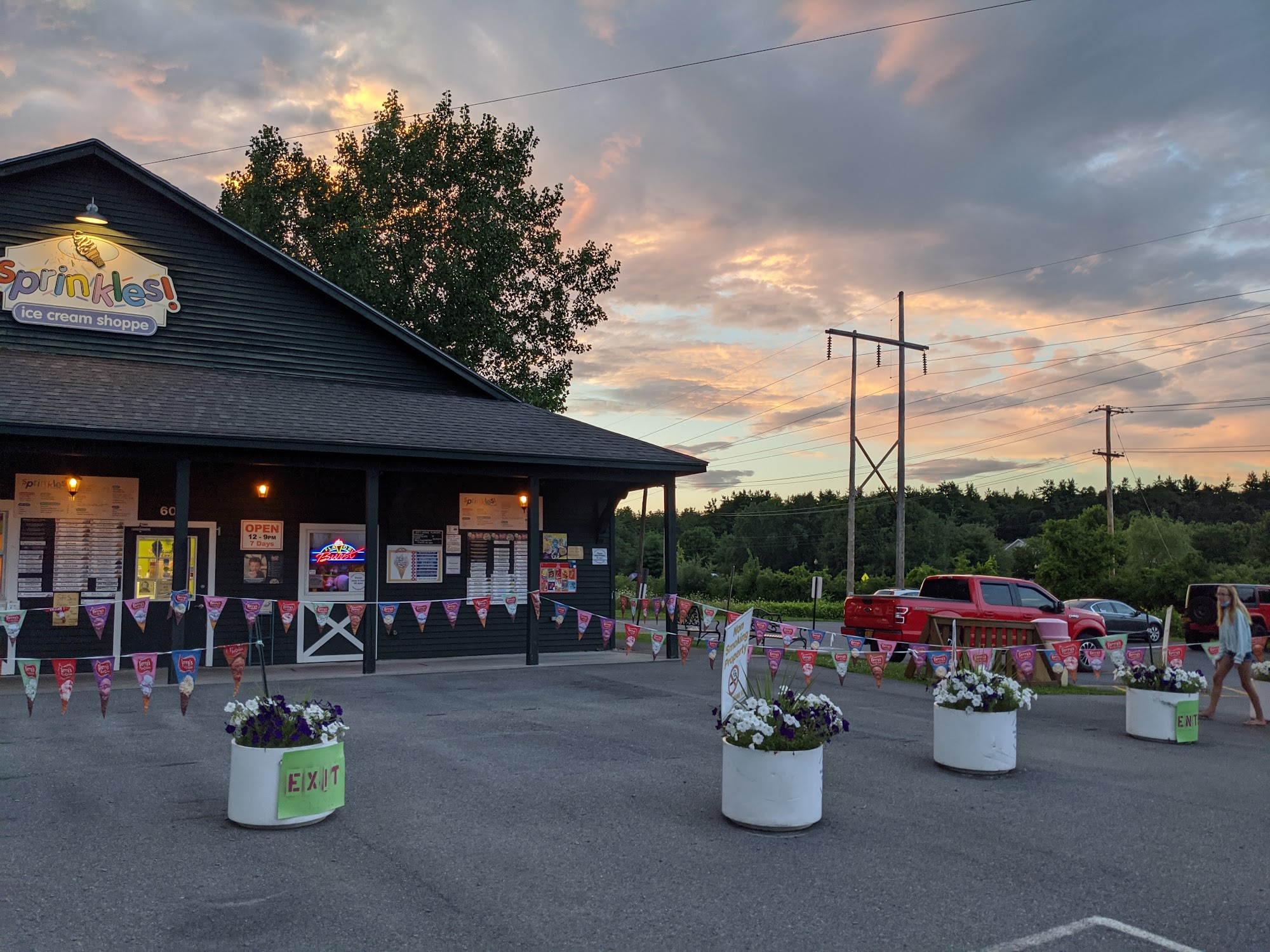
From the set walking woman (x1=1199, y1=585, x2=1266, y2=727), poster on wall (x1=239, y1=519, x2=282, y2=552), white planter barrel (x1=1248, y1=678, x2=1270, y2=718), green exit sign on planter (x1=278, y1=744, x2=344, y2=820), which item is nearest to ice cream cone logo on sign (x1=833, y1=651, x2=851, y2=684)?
walking woman (x1=1199, y1=585, x2=1266, y2=727)

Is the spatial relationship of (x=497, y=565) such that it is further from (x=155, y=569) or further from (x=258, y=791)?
(x=258, y=791)

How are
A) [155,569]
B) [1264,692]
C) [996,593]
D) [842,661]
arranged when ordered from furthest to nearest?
[996,593] → [155,569] → [1264,692] → [842,661]

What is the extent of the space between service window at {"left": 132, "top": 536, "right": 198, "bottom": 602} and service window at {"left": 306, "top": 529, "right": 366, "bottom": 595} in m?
1.83

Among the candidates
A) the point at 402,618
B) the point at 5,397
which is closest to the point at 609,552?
the point at 402,618

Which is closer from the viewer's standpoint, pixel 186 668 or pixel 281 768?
pixel 281 768

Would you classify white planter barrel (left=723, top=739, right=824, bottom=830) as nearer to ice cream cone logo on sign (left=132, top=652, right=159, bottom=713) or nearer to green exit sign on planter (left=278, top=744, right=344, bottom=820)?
green exit sign on planter (left=278, top=744, right=344, bottom=820)

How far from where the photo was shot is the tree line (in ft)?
110

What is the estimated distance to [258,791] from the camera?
6230 millimetres

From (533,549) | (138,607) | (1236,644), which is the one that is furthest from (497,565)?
(1236,644)

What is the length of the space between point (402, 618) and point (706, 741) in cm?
849

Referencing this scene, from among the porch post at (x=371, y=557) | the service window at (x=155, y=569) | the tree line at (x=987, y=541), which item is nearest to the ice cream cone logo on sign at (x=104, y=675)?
the porch post at (x=371, y=557)

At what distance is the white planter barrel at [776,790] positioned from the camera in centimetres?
635

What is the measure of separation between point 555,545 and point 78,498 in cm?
773

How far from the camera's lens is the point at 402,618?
1655cm
